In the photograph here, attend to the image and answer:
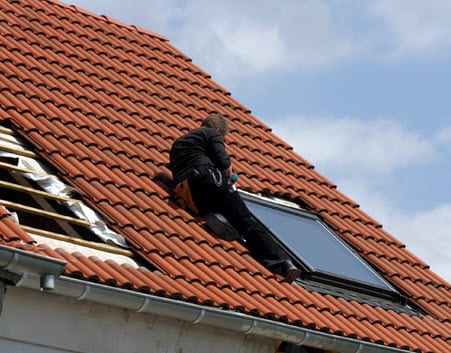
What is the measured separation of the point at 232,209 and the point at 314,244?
136 cm

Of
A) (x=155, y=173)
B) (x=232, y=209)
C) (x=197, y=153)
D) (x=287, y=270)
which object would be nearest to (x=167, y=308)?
(x=287, y=270)

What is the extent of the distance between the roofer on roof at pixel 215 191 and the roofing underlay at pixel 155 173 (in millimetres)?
140

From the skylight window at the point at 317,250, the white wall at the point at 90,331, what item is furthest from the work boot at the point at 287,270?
the white wall at the point at 90,331

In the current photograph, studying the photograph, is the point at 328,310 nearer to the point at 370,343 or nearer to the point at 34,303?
the point at 370,343

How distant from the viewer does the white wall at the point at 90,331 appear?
8.41m

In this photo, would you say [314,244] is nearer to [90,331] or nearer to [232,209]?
[232,209]

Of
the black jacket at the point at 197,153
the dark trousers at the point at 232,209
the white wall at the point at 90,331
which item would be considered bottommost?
the white wall at the point at 90,331

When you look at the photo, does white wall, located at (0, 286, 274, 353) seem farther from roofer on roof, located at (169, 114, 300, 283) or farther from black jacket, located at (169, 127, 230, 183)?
black jacket, located at (169, 127, 230, 183)

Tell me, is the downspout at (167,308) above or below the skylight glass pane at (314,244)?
below

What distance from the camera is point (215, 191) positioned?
1127cm

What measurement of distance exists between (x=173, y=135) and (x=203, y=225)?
77.0 inches

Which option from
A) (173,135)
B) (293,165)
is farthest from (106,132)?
(293,165)

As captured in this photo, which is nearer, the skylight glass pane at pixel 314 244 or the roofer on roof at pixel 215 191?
the roofer on roof at pixel 215 191

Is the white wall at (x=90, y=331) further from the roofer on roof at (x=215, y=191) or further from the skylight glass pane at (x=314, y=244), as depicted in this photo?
the skylight glass pane at (x=314, y=244)
